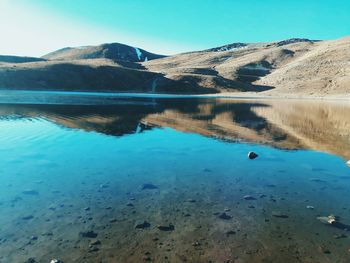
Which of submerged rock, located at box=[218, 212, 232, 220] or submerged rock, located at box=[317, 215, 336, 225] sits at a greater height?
submerged rock, located at box=[317, 215, 336, 225]

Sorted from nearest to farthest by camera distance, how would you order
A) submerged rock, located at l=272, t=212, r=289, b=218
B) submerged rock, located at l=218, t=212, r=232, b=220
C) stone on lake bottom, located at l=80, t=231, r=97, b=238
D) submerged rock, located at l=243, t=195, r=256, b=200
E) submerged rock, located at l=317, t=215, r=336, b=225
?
stone on lake bottom, located at l=80, t=231, r=97, b=238
submerged rock, located at l=317, t=215, r=336, b=225
submerged rock, located at l=218, t=212, r=232, b=220
submerged rock, located at l=272, t=212, r=289, b=218
submerged rock, located at l=243, t=195, r=256, b=200

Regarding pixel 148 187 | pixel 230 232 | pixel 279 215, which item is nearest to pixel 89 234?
pixel 230 232

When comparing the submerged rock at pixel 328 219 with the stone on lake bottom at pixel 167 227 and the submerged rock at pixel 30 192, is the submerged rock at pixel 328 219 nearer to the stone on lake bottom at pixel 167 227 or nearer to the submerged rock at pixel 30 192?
the stone on lake bottom at pixel 167 227

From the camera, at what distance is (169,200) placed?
18188mm

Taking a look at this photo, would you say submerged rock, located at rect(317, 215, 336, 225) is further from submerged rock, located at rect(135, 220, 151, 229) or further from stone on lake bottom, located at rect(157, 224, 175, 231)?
submerged rock, located at rect(135, 220, 151, 229)

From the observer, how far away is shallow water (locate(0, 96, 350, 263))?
42.5 feet

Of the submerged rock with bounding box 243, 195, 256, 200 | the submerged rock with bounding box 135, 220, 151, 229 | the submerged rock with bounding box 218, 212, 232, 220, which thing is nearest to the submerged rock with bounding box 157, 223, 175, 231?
the submerged rock with bounding box 135, 220, 151, 229

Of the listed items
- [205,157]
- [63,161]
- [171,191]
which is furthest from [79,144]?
[171,191]

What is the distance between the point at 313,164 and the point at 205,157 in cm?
892

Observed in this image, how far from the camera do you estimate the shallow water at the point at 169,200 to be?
1297 centimetres

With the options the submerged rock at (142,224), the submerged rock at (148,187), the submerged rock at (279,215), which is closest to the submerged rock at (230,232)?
the submerged rock at (279,215)

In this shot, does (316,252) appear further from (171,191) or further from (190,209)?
(171,191)

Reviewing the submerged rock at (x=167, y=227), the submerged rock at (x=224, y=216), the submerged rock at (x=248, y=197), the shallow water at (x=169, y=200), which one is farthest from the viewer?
the submerged rock at (x=248, y=197)

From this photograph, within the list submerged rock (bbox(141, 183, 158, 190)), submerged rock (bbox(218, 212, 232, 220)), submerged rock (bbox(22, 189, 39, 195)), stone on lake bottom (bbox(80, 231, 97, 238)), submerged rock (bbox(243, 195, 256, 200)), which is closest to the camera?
stone on lake bottom (bbox(80, 231, 97, 238))
